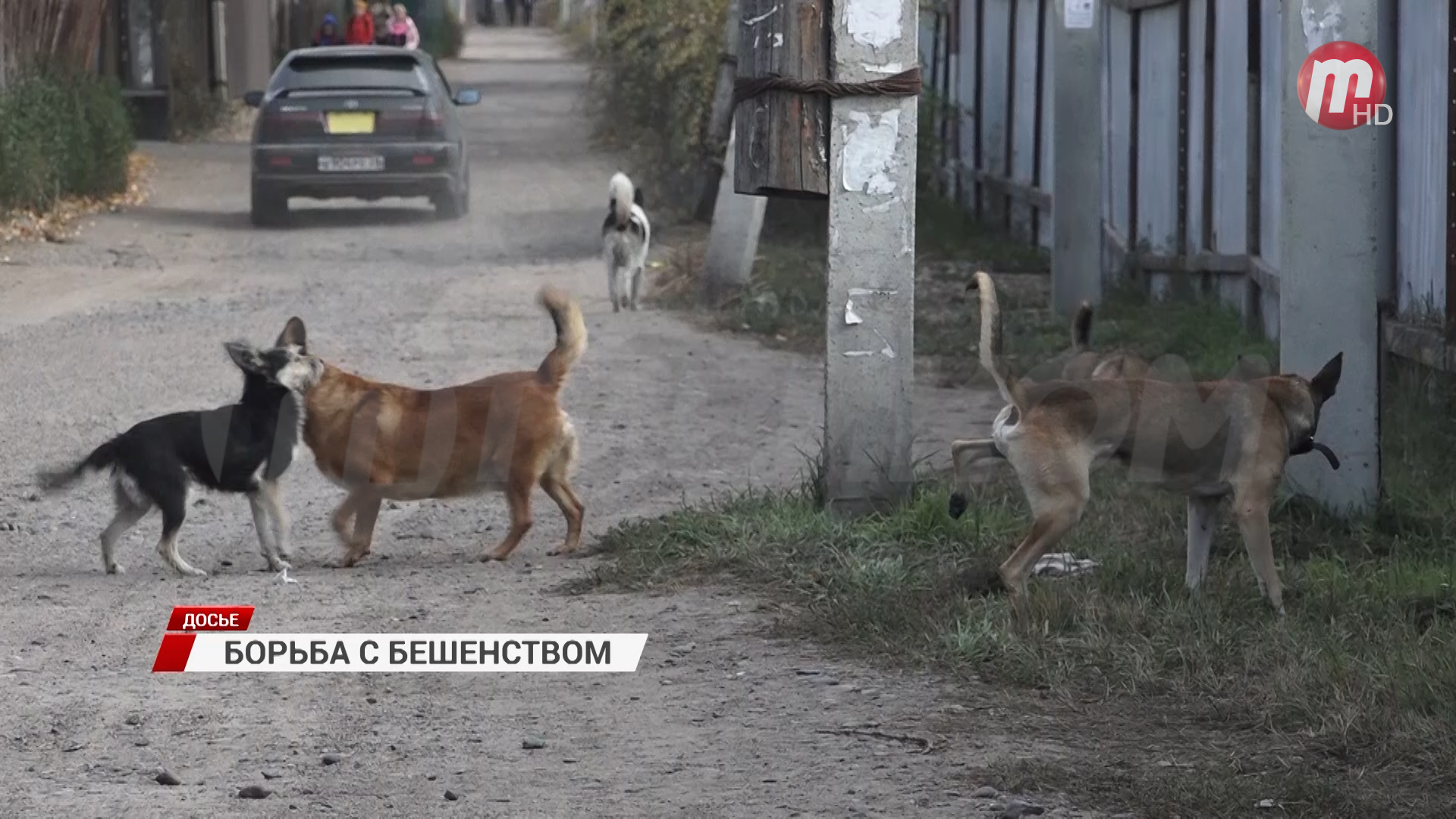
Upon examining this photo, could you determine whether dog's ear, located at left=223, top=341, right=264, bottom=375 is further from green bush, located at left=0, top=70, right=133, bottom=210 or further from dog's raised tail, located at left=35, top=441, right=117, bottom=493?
green bush, located at left=0, top=70, right=133, bottom=210

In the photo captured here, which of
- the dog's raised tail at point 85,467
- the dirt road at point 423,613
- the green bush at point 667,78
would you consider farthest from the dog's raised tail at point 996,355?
the green bush at point 667,78

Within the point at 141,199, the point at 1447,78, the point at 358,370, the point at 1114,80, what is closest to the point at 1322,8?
the point at 1447,78

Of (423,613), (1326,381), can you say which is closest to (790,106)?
(1326,381)

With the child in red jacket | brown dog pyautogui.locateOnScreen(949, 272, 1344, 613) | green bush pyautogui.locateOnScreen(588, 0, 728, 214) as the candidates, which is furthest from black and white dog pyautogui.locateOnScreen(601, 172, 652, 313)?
the child in red jacket

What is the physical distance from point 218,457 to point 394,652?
5.26ft

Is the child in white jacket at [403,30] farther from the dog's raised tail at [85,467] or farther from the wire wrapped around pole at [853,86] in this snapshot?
the wire wrapped around pole at [853,86]

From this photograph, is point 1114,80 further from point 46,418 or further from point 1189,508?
point 1189,508

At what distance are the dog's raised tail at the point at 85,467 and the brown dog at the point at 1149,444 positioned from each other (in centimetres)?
313

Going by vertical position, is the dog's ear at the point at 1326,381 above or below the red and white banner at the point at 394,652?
above

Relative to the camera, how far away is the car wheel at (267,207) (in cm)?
2011

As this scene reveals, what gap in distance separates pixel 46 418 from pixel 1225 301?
22.4 feet

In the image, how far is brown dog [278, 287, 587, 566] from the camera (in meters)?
7.51

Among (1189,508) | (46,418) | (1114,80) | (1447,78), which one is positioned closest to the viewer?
(1189,508)

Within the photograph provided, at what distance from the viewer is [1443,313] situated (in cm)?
862
